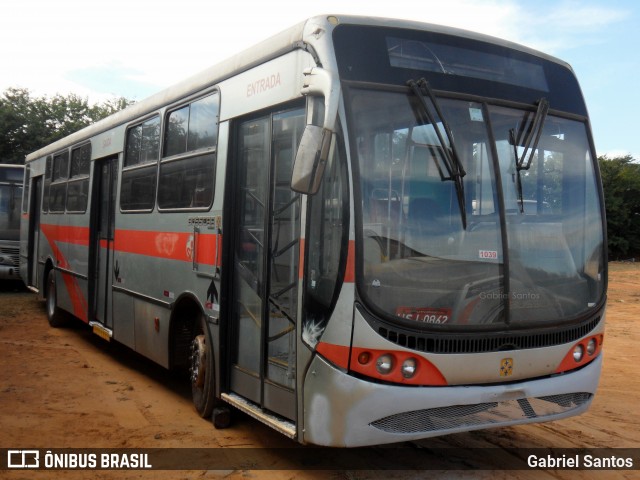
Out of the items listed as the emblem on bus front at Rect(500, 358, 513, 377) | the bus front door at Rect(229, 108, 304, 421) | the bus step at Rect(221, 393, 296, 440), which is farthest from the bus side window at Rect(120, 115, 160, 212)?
the emblem on bus front at Rect(500, 358, 513, 377)

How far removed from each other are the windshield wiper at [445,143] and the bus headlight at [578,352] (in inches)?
53.9

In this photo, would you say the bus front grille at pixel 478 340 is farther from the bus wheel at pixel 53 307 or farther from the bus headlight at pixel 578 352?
the bus wheel at pixel 53 307

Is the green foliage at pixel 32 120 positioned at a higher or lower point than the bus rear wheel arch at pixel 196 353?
higher

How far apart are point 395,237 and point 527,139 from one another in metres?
1.33

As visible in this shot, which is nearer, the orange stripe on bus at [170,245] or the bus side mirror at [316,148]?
the bus side mirror at [316,148]

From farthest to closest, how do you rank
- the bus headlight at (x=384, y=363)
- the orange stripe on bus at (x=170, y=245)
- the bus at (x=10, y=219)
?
the bus at (x=10, y=219) < the orange stripe on bus at (x=170, y=245) < the bus headlight at (x=384, y=363)

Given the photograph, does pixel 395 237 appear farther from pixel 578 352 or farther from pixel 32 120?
pixel 32 120

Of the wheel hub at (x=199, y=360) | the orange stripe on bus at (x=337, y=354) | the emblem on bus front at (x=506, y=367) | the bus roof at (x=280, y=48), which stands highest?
the bus roof at (x=280, y=48)

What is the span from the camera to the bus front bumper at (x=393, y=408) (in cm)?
431

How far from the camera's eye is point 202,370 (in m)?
6.27

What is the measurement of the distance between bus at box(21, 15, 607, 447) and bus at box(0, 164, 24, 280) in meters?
12.4

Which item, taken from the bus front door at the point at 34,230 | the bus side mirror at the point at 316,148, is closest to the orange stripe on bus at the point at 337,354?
the bus side mirror at the point at 316,148

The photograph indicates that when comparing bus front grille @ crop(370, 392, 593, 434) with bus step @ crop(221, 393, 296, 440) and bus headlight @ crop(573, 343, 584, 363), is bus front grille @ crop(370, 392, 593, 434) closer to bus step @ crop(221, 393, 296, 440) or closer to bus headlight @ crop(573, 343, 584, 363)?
bus headlight @ crop(573, 343, 584, 363)

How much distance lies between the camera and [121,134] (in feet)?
28.7
